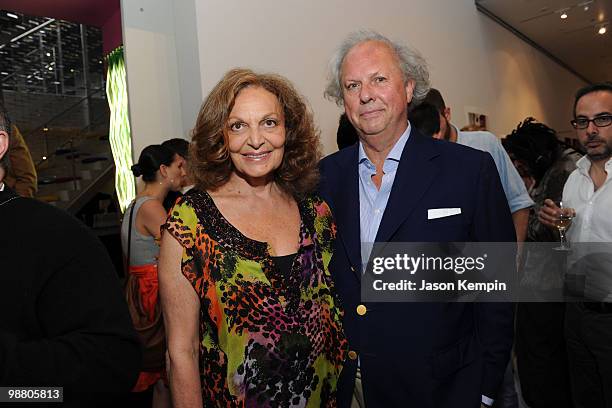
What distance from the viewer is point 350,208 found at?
1649mm

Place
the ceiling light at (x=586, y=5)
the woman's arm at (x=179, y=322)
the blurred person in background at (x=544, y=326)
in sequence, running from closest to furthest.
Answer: the woman's arm at (x=179, y=322) < the blurred person in background at (x=544, y=326) < the ceiling light at (x=586, y=5)

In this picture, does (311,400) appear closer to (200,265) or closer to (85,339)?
(200,265)

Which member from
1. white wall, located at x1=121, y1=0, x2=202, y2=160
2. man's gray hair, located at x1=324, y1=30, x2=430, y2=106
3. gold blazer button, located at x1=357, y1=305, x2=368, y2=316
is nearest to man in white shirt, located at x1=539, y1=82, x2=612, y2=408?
man's gray hair, located at x1=324, y1=30, x2=430, y2=106

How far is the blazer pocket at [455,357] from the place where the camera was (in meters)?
1.50

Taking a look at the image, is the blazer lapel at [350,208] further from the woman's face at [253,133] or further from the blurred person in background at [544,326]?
the blurred person in background at [544,326]

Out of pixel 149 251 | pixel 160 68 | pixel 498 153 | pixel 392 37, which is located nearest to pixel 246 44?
pixel 160 68

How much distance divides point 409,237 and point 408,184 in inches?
6.8

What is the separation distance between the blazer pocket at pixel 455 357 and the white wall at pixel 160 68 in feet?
7.71

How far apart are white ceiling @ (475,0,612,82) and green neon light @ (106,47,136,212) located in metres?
5.59

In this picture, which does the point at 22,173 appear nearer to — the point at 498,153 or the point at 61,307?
the point at 61,307

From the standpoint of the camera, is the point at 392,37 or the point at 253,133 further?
the point at 392,37

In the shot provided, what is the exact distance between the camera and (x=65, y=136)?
872 centimetres

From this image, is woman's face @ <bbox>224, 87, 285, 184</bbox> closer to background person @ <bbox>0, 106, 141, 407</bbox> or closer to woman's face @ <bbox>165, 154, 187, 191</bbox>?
background person @ <bbox>0, 106, 141, 407</bbox>

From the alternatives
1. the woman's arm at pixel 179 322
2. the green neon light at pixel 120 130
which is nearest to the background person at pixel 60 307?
the woman's arm at pixel 179 322
